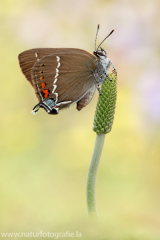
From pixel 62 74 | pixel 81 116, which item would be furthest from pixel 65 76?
pixel 81 116

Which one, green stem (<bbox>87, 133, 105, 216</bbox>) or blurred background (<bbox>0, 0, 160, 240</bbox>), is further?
blurred background (<bbox>0, 0, 160, 240</bbox>)

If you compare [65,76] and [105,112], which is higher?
[65,76]

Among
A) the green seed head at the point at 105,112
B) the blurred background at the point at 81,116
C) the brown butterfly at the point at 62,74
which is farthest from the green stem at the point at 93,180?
the blurred background at the point at 81,116

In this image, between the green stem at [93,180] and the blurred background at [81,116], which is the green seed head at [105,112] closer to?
the green stem at [93,180]

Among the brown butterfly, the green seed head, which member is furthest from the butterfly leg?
the green seed head

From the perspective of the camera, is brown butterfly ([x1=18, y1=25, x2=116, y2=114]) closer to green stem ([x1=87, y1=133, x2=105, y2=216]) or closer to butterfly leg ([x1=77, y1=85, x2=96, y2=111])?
butterfly leg ([x1=77, y1=85, x2=96, y2=111])

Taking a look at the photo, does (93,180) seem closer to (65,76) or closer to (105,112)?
(105,112)

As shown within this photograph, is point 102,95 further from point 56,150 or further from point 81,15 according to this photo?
point 81,15

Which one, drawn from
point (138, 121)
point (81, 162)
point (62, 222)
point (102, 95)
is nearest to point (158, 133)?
point (138, 121)
